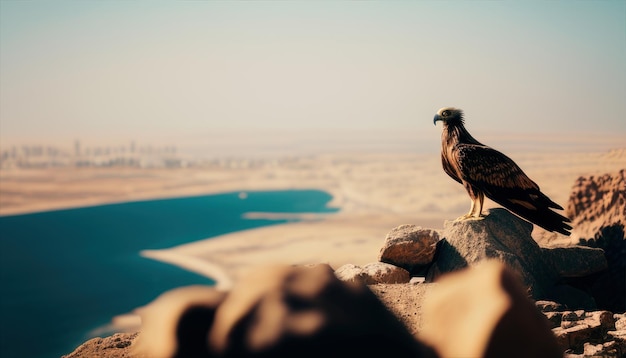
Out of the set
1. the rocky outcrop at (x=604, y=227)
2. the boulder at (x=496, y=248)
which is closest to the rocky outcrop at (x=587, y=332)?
the boulder at (x=496, y=248)

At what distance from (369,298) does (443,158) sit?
5.23 metres

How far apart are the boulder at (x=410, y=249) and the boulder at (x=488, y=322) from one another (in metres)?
4.52

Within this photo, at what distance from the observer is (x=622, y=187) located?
12.9 m

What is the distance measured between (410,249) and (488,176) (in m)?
1.73

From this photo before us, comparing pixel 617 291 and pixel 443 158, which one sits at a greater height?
pixel 443 158

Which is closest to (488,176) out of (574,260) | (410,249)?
(410,249)

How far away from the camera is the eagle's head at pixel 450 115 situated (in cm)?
991

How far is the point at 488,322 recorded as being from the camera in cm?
509

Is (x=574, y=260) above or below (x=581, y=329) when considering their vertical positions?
above

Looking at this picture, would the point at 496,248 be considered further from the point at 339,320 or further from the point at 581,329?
the point at 339,320

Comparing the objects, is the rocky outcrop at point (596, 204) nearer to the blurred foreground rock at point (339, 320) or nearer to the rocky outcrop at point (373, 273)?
the rocky outcrop at point (373, 273)

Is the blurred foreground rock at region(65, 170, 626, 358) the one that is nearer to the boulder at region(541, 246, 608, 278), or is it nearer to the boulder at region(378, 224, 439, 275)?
the boulder at region(378, 224, 439, 275)

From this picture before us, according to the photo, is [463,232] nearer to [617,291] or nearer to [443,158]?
[443,158]

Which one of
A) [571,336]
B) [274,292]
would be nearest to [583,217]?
[571,336]
